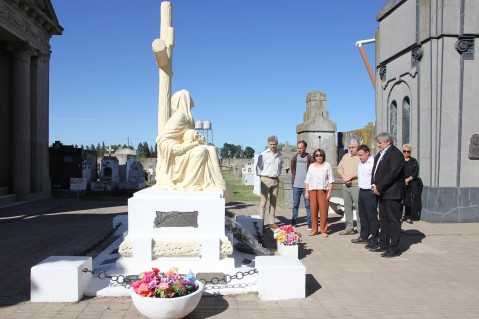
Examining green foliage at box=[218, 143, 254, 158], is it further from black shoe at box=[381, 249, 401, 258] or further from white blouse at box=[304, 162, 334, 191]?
black shoe at box=[381, 249, 401, 258]

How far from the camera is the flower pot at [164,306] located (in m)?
3.78

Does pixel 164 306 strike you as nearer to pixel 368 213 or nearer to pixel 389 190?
pixel 389 190

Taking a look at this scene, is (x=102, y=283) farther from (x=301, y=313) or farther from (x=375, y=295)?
(x=375, y=295)

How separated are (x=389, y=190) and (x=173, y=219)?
3.32 meters

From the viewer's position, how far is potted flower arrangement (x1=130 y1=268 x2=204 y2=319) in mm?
3795

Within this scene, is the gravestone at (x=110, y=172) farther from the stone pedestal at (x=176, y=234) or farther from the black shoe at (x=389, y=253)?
the black shoe at (x=389, y=253)

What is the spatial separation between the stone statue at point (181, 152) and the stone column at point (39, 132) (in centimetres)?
1182

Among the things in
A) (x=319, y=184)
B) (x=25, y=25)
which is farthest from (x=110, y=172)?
(x=319, y=184)

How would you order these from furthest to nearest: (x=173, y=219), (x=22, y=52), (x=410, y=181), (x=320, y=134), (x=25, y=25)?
(x=22, y=52)
(x=25, y=25)
(x=320, y=134)
(x=410, y=181)
(x=173, y=219)

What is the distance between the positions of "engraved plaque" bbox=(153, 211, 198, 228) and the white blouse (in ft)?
10.2

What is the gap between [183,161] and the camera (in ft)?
20.1

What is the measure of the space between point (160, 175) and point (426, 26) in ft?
23.8

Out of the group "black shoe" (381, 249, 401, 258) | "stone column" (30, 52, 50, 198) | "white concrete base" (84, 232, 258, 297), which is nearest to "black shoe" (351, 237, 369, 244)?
"black shoe" (381, 249, 401, 258)

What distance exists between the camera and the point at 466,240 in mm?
7605
